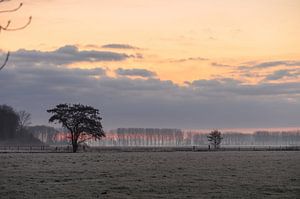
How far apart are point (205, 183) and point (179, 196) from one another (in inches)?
218

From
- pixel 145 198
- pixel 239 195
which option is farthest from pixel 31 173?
pixel 239 195

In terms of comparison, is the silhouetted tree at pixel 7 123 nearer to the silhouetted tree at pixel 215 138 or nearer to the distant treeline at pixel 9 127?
the distant treeline at pixel 9 127

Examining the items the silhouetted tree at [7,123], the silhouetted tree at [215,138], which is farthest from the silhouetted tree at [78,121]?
the silhouetted tree at [7,123]

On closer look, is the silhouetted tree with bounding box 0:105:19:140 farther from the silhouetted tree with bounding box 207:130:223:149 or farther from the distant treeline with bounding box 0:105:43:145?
the silhouetted tree with bounding box 207:130:223:149

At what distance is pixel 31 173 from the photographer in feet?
116

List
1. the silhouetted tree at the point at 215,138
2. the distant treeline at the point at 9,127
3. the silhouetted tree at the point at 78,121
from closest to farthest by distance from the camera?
1. the silhouetted tree at the point at 78,121
2. the silhouetted tree at the point at 215,138
3. the distant treeline at the point at 9,127

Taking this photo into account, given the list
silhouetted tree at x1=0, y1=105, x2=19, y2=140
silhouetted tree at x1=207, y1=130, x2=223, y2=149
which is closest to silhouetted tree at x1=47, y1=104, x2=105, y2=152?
silhouetted tree at x1=207, y1=130, x2=223, y2=149

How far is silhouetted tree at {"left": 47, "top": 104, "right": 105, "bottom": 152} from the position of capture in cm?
10119

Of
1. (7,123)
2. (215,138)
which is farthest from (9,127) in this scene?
(215,138)

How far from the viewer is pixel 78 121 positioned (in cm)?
10206

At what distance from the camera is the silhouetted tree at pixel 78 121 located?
101188mm

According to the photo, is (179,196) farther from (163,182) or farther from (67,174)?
(67,174)

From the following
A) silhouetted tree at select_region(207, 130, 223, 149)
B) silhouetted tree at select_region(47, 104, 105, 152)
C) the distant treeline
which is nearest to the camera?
silhouetted tree at select_region(47, 104, 105, 152)

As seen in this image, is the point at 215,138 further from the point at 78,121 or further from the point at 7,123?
the point at 7,123
